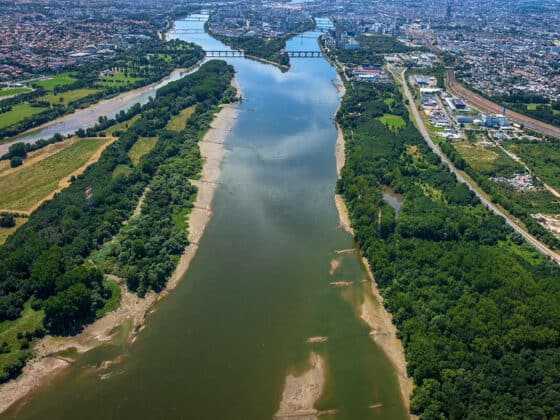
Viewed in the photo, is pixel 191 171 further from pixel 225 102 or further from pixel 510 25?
pixel 510 25

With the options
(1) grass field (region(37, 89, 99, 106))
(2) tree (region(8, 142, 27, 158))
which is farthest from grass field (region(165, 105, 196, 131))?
(1) grass field (region(37, 89, 99, 106))

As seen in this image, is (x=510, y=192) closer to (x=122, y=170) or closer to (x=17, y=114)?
(x=122, y=170)

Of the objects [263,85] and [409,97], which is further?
[263,85]

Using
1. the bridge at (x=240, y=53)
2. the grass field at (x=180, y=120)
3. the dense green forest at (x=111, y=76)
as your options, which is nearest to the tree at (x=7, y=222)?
the dense green forest at (x=111, y=76)

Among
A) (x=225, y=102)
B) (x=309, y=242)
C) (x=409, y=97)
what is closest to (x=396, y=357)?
(x=309, y=242)

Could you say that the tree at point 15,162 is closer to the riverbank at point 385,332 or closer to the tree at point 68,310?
the tree at point 68,310
